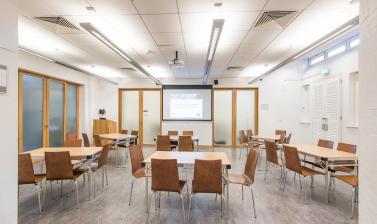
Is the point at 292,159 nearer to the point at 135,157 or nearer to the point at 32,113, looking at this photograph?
the point at 135,157

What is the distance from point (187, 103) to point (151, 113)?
66.2 inches

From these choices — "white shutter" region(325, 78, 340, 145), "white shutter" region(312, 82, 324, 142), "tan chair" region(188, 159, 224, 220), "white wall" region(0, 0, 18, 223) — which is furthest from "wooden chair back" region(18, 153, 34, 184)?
"white shutter" region(312, 82, 324, 142)

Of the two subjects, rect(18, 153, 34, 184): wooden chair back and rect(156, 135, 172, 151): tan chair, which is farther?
rect(156, 135, 172, 151): tan chair

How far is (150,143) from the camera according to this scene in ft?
30.8

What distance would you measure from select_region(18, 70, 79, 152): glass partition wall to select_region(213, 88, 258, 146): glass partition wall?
18.4 feet

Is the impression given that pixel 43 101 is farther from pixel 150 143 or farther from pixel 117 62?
pixel 150 143

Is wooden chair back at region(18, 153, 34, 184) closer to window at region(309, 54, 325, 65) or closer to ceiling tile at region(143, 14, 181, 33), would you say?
ceiling tile at region(143, 14, 181, 33)

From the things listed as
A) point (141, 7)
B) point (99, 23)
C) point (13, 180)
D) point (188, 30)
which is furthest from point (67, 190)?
point (188, 30)

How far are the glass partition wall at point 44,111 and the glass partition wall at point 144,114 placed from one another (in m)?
2.12

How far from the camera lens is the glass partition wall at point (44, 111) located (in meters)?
5.57

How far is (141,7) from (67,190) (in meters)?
3.52

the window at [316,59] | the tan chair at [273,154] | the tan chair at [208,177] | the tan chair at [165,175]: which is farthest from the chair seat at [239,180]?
the window at [316,59]

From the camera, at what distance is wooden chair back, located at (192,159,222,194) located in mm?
2625

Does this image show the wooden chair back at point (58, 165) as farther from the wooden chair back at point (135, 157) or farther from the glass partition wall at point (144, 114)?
the glass partition wall at point (144, 114)
